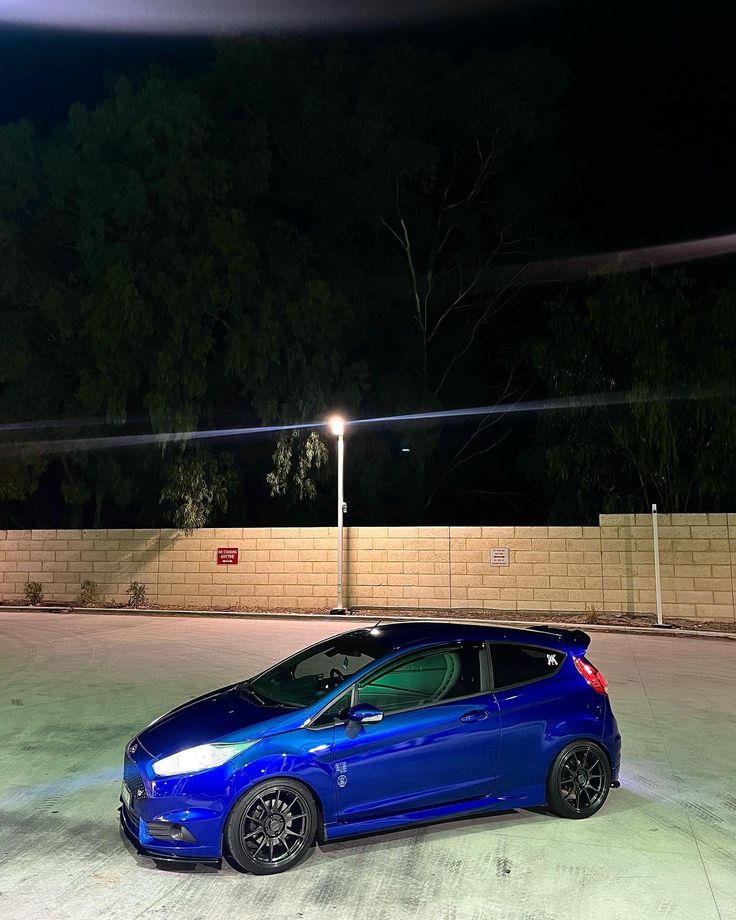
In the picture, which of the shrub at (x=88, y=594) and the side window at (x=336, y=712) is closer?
the side window at (x=336, y=712)

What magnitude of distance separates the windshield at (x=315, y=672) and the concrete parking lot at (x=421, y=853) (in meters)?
0.98

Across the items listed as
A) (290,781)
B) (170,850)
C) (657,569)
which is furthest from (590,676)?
(657,569)

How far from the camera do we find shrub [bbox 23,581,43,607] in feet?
76.6

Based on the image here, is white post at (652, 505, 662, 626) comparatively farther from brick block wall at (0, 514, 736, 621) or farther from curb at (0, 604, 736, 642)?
brick block wall at (0, 514, 736, 621)

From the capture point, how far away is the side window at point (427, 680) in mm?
5543

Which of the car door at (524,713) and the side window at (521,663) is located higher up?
the side window at (521,663)

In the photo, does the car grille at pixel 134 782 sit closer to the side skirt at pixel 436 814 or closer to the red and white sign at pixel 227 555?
the side skirt at pixel 436 814

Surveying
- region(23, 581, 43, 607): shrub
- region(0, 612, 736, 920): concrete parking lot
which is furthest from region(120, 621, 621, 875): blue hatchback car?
region(23, 581, 43, 607): shrub

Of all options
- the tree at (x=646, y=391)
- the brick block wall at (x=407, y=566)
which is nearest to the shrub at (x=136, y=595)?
the brick block wall at (x=407, y=566)

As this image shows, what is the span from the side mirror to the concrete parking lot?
86cm

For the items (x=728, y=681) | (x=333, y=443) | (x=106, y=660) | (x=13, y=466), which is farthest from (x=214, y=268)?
(x=728, y=681)

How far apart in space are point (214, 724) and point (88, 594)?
757 inches

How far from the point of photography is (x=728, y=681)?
11.5 meters

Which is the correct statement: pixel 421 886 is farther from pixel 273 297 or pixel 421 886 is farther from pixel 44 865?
pixel 273 297
